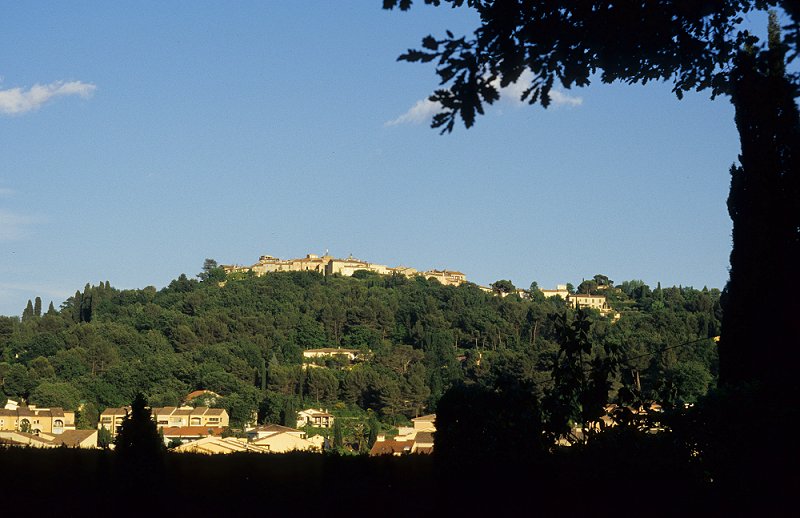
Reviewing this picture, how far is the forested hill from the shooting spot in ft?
260

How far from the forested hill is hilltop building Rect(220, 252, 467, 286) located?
465 cm

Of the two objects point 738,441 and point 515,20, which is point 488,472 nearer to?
point 738,441

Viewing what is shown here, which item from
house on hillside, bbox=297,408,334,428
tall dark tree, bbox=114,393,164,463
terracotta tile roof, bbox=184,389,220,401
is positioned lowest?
house on hillside, bbox=297,408,334,428

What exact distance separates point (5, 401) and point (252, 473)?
77969 mm

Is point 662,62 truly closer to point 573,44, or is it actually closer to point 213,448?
point 573,44

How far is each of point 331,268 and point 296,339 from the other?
40616 mm

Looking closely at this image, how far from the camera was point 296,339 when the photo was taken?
118 meters

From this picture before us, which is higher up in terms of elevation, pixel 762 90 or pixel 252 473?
Answer: pixel 762 90

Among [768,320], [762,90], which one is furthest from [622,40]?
[768,320]

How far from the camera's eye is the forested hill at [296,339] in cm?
7938

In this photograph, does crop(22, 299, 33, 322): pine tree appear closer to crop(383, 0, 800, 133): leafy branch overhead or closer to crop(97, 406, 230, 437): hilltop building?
crop(97, 406, 230, 437): hilltop building

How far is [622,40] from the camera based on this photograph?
5.64 m

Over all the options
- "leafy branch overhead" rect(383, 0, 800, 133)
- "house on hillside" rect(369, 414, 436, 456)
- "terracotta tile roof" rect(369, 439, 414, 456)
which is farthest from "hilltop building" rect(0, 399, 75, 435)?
"leafy branch overhead" rect(383, 0, 800, 133)

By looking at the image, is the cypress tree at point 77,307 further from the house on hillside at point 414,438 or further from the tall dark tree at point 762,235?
the tall dark tree at point 762,235
